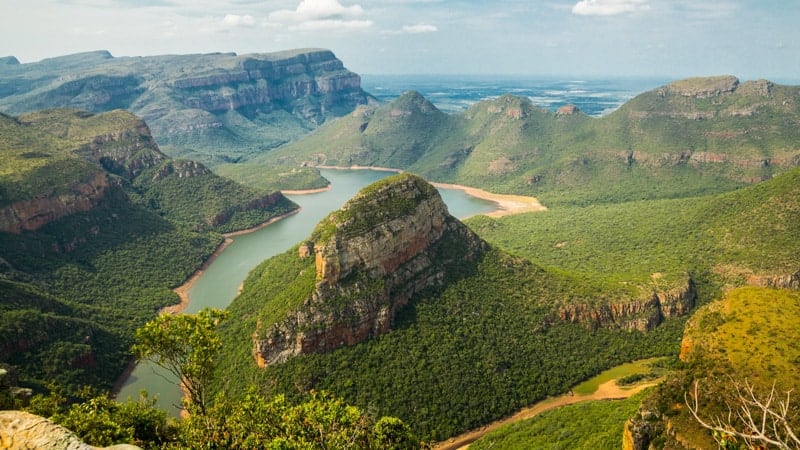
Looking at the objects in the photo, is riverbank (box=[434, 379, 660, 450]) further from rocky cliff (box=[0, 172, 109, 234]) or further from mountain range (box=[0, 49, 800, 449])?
rocky cliff (box=[0, 172, 109, 234])

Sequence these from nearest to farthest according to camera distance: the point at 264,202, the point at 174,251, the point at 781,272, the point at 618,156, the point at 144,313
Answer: the point at 781,272, the point at 144,313, the point at 174,251, the point at 264,202, the point at 618,156

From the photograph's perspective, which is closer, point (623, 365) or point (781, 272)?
point (623, 365)

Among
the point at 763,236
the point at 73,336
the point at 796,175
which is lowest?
the point at 73,336

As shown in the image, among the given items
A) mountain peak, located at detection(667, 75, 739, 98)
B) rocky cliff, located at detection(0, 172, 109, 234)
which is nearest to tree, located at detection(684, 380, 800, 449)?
rocky cliff, located at detection(0, 172, 109, 234)

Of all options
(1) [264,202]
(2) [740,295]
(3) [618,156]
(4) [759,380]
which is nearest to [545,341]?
(2) [740,295]

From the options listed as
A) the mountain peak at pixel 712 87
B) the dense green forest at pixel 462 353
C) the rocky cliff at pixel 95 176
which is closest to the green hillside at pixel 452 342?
the dense green forest at pixel 462 353

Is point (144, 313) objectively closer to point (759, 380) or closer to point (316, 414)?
point (316, 414)

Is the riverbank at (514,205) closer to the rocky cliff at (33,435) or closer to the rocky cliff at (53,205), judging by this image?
the rocky cliff at (53,205)
